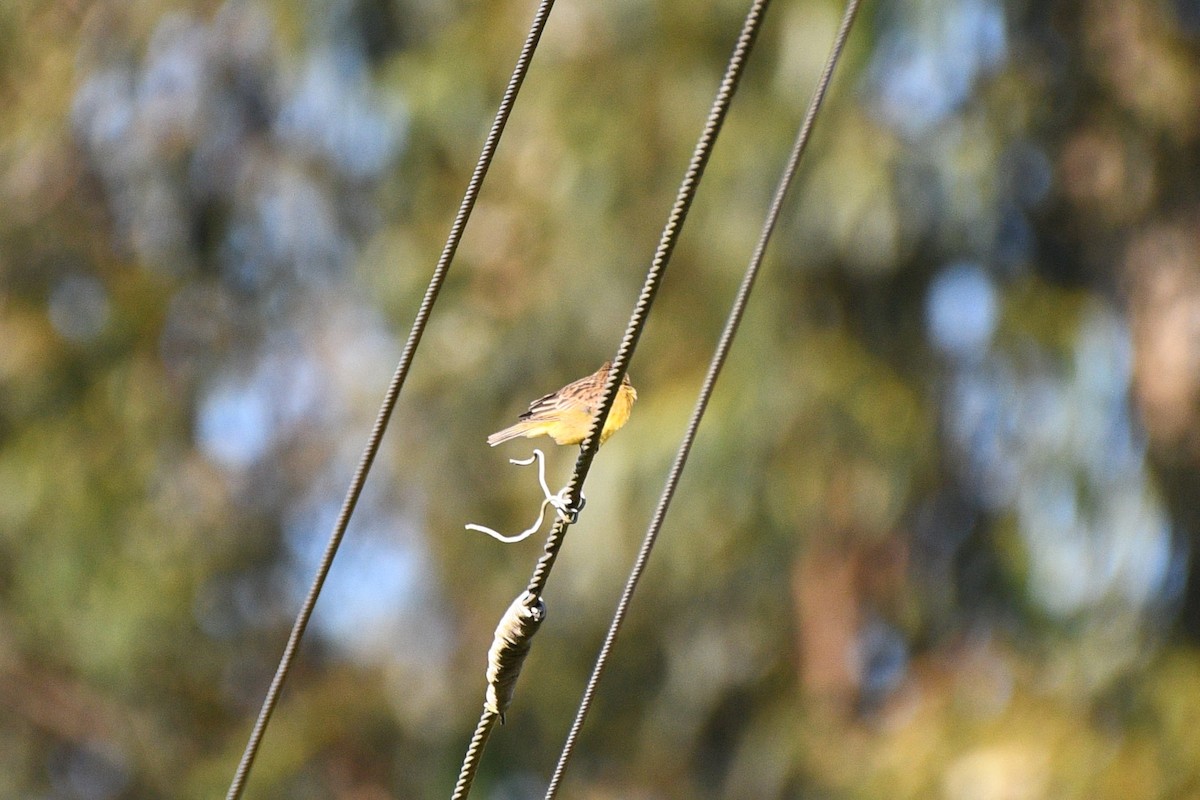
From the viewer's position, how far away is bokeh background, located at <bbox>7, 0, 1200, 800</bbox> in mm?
7512

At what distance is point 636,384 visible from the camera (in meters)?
7.56

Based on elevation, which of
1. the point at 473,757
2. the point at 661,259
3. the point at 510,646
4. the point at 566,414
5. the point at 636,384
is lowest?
the point at 473,757

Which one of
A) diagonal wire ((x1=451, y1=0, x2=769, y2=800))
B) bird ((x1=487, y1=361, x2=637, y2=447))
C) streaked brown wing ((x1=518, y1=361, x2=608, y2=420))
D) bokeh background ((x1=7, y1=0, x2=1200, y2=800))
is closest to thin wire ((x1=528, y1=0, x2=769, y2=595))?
diagonal wire ((x1=451, y1=0, x2=769, y2=800))

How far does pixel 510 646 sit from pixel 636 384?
513 cm

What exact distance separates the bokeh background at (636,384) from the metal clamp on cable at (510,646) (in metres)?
4.56

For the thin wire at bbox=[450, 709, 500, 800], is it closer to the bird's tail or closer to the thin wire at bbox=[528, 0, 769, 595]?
the thin wire at bbox=[528, 0, 769, 595]

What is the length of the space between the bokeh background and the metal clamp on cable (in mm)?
4561

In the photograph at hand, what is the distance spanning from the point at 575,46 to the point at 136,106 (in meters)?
2.91

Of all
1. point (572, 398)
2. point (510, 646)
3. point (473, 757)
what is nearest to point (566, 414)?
point (572, 398)

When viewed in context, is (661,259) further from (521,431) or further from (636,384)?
(636,384)

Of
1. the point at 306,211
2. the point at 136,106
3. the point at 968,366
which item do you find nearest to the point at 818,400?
the point at 968,366

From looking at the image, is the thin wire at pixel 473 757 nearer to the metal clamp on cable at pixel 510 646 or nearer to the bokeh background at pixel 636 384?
the metal clamp on cable at pixel 510 646

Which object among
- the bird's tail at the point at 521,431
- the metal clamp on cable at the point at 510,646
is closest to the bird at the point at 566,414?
the bird's tail at the point at 521,431

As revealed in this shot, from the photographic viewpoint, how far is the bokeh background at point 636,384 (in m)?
7.51
